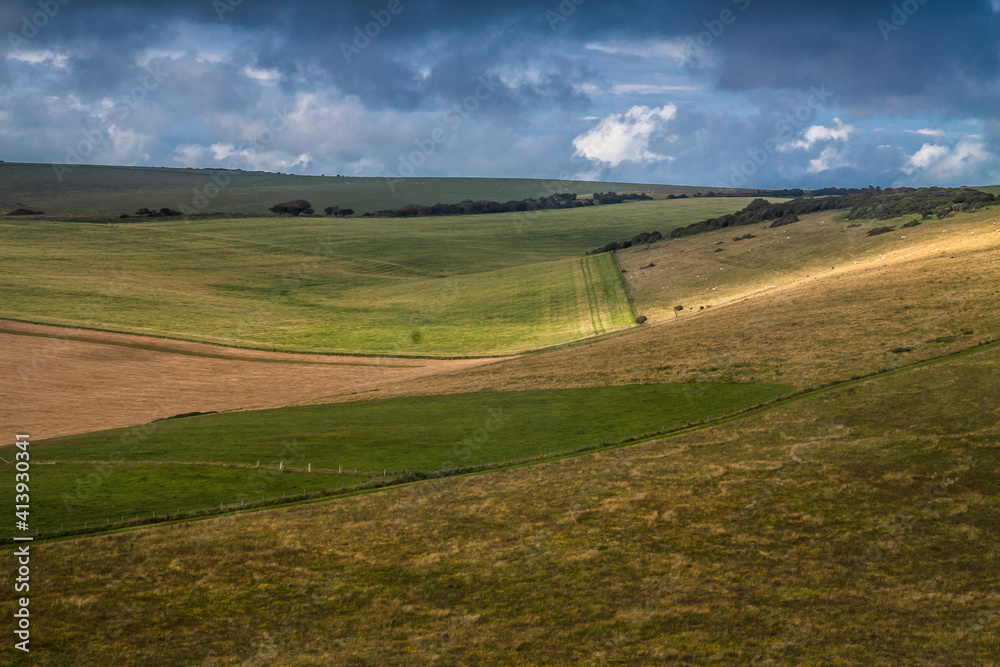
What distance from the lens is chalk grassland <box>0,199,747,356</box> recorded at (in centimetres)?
7481

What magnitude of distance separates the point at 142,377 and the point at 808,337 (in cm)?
4763

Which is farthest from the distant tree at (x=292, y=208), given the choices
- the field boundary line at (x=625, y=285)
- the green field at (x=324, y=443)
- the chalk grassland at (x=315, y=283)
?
the green field at (x=324, y=443)

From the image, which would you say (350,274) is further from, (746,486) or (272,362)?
(746,486)

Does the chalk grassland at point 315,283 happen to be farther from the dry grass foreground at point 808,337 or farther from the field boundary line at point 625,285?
the dry grass foreground at point 808,337

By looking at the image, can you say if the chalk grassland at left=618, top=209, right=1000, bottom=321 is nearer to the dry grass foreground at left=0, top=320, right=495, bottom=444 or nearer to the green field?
the dry grass foreground at left=0, top=320, right=495, bottom=444

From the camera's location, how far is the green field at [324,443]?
32.0m

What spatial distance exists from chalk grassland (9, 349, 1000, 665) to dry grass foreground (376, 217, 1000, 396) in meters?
10.1

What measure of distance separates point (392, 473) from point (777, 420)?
1910 centimetres

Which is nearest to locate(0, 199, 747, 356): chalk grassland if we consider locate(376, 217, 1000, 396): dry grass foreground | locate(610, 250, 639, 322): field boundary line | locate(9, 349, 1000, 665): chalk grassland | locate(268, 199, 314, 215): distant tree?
locate(610, 250, 639, 322): field boundary line

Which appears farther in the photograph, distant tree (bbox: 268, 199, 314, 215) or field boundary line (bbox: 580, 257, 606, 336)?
distant tree (bbox: 268, 199, 314, 215)

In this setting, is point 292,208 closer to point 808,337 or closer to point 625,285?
point 625,285

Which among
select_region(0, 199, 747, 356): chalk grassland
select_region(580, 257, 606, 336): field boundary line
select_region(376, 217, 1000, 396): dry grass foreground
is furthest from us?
select_region(580, 257, 606, 336): field boundary line

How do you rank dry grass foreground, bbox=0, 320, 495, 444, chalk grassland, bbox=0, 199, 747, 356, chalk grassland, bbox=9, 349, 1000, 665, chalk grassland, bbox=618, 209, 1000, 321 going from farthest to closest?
chalk grassland, bbox=0, 199, 747, 356 → chalk grassland, bbox=618, 209, 1000, 321 → dry grass foreground, bbox=0, 320, 495, 444 → chalk grassland, bbox=9, 349, 1000, 665

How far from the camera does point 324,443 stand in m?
39.5
